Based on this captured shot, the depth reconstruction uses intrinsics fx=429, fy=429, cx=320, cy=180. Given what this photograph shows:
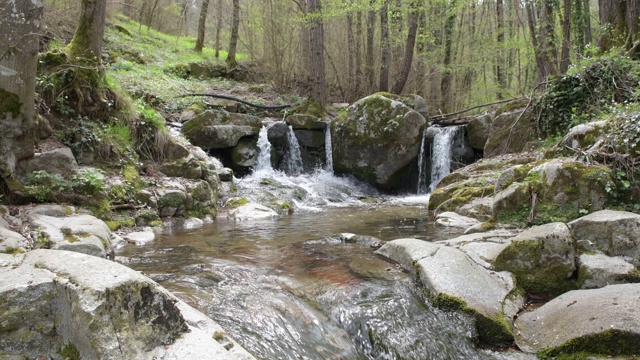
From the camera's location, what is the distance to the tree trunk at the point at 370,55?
704 inches

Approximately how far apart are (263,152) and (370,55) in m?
7.74

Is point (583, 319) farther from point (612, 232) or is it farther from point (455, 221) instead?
point (455, 221)

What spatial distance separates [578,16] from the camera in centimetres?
1271

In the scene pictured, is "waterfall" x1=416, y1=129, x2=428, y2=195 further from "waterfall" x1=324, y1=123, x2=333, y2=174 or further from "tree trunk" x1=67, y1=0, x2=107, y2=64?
"tree trunk" x1=67, y1=0, x2=107, y2=64

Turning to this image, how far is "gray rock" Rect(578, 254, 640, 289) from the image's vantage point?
385cm

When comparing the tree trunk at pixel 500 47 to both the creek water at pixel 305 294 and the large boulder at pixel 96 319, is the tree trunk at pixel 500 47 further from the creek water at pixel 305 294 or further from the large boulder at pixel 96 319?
the large boulder at pixel 96 319

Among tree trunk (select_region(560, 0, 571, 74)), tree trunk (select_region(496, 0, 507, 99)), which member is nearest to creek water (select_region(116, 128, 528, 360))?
tree trunk (select_region(560, 0, 571, 74))

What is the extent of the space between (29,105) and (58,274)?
12.3 ft

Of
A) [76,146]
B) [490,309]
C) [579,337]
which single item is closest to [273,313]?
[490,309]

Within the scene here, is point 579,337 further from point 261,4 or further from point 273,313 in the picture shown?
point 261,4

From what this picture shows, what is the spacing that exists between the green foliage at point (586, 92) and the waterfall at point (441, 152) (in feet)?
11.4

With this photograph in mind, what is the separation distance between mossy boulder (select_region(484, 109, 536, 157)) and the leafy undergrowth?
8123 millimetres

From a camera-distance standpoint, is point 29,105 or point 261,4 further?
point 261,4

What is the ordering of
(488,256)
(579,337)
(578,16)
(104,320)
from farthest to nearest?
(578,16), (488,256), (579,337), (104,320)
